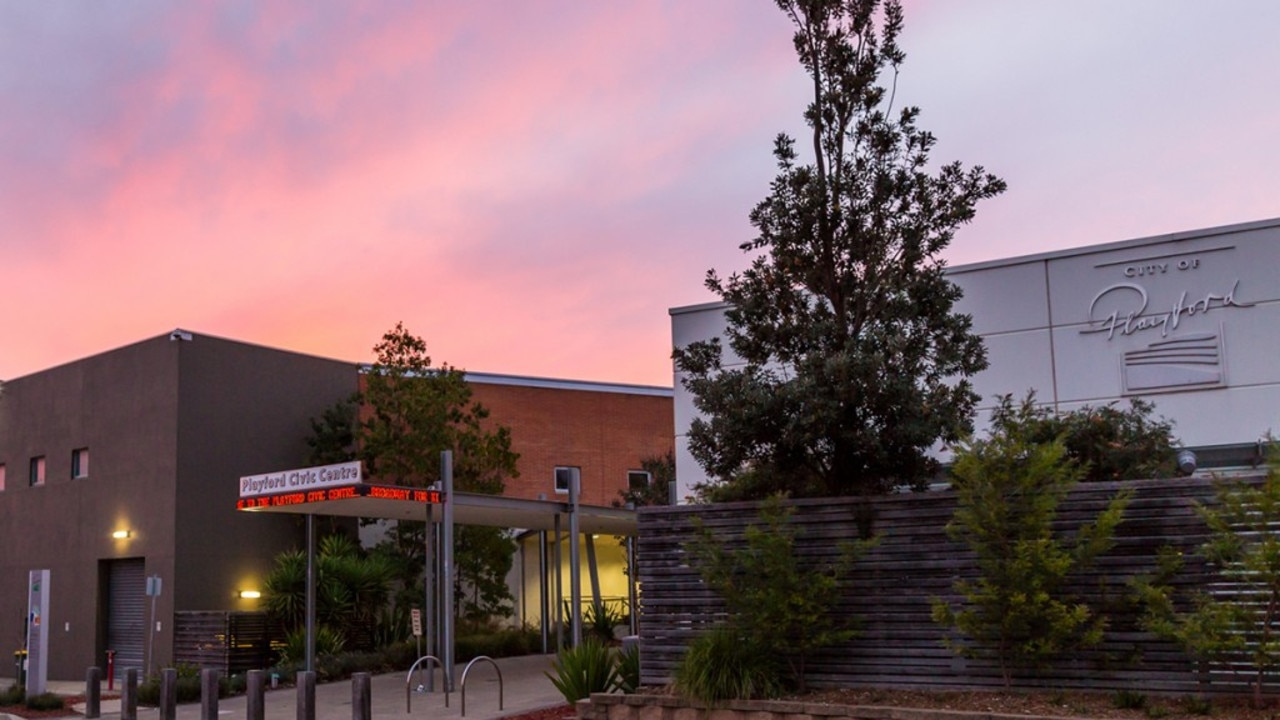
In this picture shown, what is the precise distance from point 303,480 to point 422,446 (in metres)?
10.5

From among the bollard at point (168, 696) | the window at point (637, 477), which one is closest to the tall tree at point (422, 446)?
the window at point (637, 477)

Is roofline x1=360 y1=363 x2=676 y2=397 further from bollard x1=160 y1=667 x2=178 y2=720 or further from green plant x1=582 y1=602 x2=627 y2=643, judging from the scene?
bollard x1=160 y1=667 x2=178 y2=720

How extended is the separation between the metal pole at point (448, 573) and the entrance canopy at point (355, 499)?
180 millimetres

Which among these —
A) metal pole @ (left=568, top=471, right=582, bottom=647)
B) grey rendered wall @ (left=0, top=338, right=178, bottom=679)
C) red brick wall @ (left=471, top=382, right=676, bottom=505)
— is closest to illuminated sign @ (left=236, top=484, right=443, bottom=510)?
metal pole @ (left=568, top=471, right=582, bottom=647)

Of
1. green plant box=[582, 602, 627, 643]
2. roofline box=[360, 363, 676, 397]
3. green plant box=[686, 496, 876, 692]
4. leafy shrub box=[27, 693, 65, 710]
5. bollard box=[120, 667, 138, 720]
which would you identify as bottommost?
leafy shrub box=[27, 693, 65, 710]

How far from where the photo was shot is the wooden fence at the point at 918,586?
12773 mm

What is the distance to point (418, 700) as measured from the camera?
66.7ft

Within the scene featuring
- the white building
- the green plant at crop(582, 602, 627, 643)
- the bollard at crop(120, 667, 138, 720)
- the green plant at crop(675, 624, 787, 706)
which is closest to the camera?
the green plant at crop(675, 624, 787, 706)

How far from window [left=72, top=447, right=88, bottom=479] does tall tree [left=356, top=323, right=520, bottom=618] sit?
7.25m

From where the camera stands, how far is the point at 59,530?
33.3 metres

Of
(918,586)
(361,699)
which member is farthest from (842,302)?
(361,699)

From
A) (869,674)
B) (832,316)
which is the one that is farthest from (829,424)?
(869,674)

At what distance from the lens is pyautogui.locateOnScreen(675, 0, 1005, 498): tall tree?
48.6 feet

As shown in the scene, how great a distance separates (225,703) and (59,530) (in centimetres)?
1267
